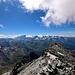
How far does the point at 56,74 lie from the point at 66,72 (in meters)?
1.69

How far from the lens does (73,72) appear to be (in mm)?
25891

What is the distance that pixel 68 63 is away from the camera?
2753 centimetres

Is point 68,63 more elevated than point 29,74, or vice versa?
point 68,63

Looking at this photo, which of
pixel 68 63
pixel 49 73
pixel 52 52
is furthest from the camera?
pixel 52 52

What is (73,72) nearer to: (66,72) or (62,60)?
(66,72)

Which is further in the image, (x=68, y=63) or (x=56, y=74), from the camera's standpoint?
(x=68, y=63)

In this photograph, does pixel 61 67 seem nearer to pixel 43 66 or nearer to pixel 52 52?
pixel 43 66

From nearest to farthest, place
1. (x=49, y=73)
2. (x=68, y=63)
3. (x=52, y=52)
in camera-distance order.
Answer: (x=49, y=73)
(x=68, y=63)
(x=52, y=52)

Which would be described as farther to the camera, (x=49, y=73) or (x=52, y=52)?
(x=52, y=52)

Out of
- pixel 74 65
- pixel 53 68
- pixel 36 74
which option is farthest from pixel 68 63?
pixel 36 74

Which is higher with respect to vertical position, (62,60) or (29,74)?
(62,60)

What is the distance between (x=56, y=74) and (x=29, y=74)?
503cm

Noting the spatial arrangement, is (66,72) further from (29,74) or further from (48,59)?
(29,74)

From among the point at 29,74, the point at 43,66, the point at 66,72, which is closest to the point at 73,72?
the point at 66,72
